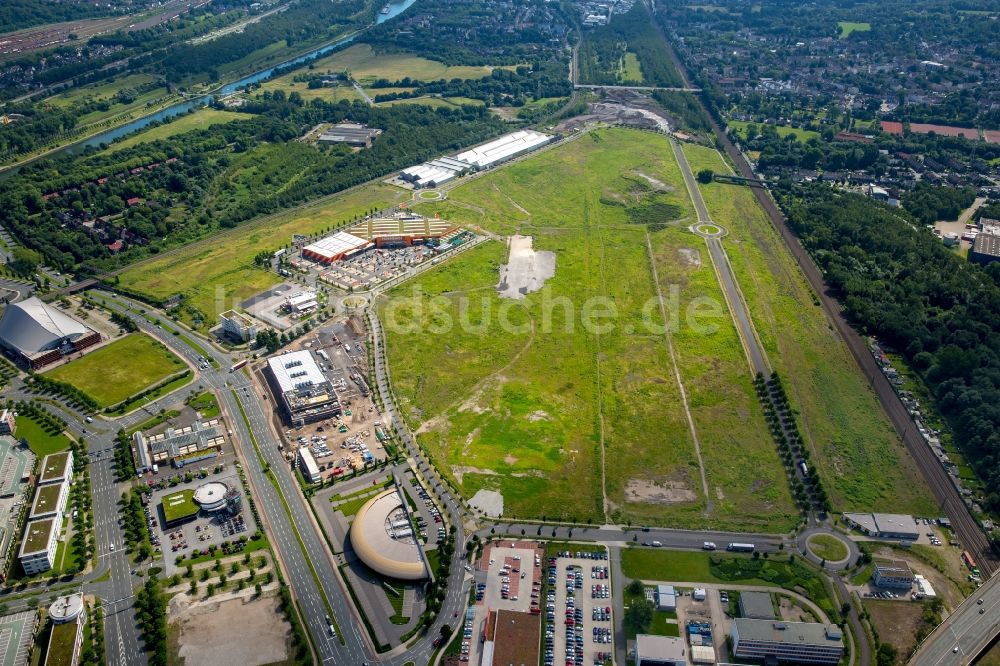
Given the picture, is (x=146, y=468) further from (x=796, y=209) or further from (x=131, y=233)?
(x=796, y=209)

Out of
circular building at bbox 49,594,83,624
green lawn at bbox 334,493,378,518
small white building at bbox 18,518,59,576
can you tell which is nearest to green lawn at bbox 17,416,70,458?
small white building at bbox 18,518,59,576

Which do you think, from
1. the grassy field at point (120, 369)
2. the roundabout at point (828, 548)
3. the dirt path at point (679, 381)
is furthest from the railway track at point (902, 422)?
the grassy field at point (120, 369)

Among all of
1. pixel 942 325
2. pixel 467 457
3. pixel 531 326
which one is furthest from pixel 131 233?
pixel 942 325

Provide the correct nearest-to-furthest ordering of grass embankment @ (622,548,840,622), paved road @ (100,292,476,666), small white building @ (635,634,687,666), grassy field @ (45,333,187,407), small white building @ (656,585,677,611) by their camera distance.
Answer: small white building @ (635,634,687,666) < paved road @ (100,292,476,666) < small white building @ (656,585,677,611) < grass embankment @ (622,548,840,622) < grassy field @ (45,333,187,407)

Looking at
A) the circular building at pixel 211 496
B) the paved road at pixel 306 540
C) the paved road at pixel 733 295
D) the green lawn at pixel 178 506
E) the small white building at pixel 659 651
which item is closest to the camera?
the small white building at pixel 659 651

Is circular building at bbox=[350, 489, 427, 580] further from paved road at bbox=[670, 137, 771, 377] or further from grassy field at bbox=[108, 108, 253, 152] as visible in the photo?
grassy field at bbox=[108, 108, 253, 152]

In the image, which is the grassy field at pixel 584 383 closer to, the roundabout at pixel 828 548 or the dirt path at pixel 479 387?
the dirt path at pixel 479 387

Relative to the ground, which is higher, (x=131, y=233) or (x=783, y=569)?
(x=131, y=233)
